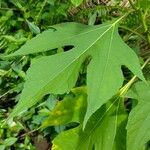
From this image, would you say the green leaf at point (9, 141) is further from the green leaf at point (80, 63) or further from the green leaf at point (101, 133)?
the green leaf at point (80, 63)

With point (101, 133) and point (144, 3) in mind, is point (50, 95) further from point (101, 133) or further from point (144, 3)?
point (144, 3)

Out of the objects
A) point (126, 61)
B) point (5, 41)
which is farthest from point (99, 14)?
point (126, 61)

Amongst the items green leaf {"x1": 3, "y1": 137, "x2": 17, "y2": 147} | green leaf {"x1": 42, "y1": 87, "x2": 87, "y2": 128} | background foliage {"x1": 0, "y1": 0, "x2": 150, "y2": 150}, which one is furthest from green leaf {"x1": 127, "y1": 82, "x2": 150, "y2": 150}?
green leaf {"x1": 3, "y1": 137, "x2": 17, "y2": 147}

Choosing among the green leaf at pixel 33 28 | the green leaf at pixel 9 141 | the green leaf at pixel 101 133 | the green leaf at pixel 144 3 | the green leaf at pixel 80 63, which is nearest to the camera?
the green leaf at pixel 80 63

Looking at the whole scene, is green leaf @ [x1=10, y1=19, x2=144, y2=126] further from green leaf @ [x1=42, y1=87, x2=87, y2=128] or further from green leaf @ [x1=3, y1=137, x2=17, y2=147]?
green leaf @ [x1=3, y1=137, x2=17, y2=147]

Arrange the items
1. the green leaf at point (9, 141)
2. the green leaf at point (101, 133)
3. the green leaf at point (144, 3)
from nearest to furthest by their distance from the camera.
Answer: the green leaf at point (144, 3) < the green leaf at point (101, 133) < the green leaf at point (9, 141)

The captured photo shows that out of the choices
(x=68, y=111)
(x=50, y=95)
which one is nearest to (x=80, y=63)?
(x=68, y=111)

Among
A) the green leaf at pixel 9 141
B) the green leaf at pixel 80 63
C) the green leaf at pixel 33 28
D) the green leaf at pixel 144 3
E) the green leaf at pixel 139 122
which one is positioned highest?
the green leaf at pixel 144 3

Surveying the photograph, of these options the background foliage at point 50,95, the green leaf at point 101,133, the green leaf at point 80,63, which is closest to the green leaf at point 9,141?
the background foliage at point 50,95
